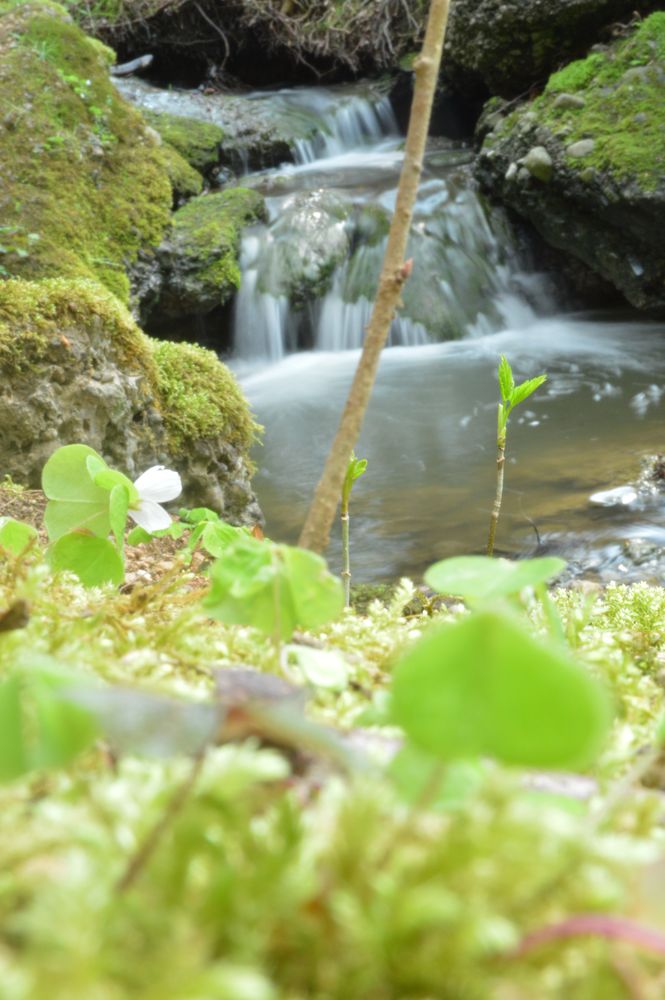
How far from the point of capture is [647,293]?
8258 millimetres

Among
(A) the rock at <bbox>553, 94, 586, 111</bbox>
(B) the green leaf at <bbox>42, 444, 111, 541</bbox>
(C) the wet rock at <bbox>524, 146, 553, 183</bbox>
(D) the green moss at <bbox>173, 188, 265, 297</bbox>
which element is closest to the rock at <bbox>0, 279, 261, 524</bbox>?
(B) the green leaf at <bbox>42, 444, 111, 541</bbox>

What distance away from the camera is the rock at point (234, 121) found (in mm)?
9695

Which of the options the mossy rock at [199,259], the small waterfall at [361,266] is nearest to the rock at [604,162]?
the small waterfall at [361,266]

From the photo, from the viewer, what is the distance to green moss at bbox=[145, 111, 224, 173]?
29.3 ft

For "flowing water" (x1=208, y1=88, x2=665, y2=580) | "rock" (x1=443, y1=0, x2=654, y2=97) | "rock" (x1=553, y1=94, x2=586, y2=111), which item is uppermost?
"rock" (x1=443, y1=0, x2=654, y2=97)

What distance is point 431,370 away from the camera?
7770mm

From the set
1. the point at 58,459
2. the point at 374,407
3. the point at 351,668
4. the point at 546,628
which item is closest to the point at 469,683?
the point at 351,668

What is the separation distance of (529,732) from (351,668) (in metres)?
0.47

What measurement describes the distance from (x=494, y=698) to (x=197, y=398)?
3447 millimetres

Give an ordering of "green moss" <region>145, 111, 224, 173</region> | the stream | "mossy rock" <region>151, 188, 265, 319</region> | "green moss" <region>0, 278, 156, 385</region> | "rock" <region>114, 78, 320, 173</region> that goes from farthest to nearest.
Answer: "rock" <region>114, 78, 320, 173</region>
"green moss" <region>145, 111, 224, 173</region>
"mossy rock" <region>151, 188, 265, 319</region>
the stream
"green moss" <region>0, 278, 156, 385</region>

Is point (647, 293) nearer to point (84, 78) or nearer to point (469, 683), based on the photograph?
point (84, 78)

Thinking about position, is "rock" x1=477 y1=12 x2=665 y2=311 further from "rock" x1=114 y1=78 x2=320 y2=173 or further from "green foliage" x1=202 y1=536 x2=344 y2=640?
"green foliage" x1=202 y1=536 x2=344 y2=640

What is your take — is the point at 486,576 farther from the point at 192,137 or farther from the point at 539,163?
the point at 192,137

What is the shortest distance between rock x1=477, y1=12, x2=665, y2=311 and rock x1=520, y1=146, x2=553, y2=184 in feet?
0.16
